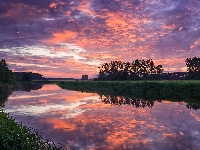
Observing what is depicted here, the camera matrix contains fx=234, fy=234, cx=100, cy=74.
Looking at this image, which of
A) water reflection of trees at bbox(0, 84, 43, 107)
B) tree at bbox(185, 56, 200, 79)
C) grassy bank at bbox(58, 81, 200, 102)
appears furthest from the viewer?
tree at bbox(185, 56, 200, 79)

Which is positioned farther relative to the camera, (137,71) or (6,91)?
(137,71)

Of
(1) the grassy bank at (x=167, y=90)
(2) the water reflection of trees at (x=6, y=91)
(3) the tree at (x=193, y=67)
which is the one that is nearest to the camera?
(2) the water reflection of trees at (x=6, y=91)

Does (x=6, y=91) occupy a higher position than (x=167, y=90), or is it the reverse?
(x=167, y=90)

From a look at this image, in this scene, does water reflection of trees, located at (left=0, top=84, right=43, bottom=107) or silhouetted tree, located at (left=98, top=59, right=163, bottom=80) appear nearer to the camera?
water reflection of trees, located at (left=0, top=84, right=43, bottom=107)

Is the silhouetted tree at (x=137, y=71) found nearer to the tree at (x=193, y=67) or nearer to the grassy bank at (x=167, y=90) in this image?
the tree at (x=193, y=67)

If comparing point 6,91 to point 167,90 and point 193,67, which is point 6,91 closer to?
point 167,90

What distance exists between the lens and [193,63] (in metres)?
104

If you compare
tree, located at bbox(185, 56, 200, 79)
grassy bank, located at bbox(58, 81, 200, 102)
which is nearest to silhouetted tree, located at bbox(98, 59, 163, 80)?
tree, located at bbox(185, 56, 200, 79)

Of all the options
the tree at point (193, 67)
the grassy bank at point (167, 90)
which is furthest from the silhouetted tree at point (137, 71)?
the grassy bank at point (167, 90)

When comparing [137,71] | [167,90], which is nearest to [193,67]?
[137,71]

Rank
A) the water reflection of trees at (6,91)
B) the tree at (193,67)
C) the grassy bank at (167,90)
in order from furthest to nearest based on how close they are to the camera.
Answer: the tree at (193,67) < the grassy bank at (167,90) < the water reflection of trees at (6,91)

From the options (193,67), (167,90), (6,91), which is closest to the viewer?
(167,90)

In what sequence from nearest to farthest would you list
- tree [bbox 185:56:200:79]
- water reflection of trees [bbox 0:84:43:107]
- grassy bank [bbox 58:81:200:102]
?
water reflection of trees [bbox 0:84:43:107] → grassy bank [bbox 58:81:200:102] → tree [bbox 185:56:200:79]

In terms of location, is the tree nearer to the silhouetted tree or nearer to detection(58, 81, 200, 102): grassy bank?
the silhouetted tree
